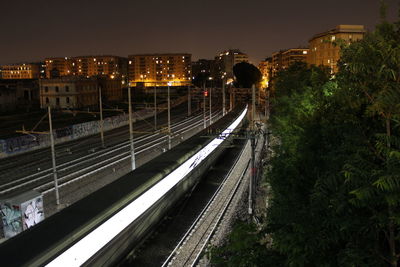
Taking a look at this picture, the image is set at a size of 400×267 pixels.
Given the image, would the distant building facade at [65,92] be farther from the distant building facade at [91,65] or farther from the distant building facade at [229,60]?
the distant building facade at [229,60]

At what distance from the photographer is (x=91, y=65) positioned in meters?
159

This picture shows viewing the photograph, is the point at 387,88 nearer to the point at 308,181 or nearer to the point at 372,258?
the point at 372,258

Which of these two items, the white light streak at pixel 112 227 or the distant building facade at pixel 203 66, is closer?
the white light streak at pixel 112 227

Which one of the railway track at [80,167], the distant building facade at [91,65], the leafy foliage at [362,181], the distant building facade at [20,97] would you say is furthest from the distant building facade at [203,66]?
the leafy foliage at [362,181]

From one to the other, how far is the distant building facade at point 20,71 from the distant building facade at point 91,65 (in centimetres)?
1600

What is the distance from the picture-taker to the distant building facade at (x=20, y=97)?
220 ft

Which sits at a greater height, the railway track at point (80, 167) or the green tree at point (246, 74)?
the green tree at point (246, 74)

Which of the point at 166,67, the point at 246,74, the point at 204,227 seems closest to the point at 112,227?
the point at 204,227

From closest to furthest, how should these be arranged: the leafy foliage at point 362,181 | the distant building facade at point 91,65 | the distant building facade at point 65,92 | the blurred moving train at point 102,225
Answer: the leafy foliage at point 362,181, the blurred moving train at point 102,225, the distant building facade at point 65,92, the distant building facade at point 91,65

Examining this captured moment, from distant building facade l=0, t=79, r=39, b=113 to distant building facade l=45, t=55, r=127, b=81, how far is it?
76.6 metres

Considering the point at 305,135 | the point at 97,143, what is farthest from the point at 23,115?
the point at 305,135

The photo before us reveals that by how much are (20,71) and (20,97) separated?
122m

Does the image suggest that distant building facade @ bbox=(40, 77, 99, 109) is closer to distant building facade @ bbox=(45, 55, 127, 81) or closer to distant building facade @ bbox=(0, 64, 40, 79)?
distant building facade @ bbox=(45, 55, 127, 81)

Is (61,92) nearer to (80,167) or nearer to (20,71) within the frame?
(80,167)
